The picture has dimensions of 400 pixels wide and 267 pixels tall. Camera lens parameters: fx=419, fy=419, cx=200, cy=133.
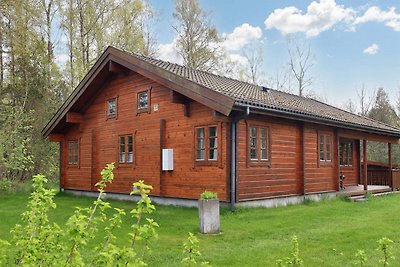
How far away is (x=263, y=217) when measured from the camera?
9992 mm

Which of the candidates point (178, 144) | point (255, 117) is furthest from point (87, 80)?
point (255, 117)

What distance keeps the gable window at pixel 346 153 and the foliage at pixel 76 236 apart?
52.0 ft

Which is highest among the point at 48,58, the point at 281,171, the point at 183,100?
the point at 48,58

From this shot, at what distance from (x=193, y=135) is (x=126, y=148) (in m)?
3.49

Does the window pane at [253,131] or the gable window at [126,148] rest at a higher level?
the window pane at [253,131]

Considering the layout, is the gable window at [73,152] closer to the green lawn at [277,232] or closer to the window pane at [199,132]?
the green lawn at [277,232]

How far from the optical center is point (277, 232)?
8.15m

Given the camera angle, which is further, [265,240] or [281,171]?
[281,171]

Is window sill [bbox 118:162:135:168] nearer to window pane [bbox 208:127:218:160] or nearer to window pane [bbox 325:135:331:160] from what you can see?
window pane [bbox 208:127:218:160]

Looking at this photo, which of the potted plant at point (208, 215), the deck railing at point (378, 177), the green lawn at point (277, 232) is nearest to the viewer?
the green lawn at point (277, 232)

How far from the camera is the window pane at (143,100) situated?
13.5 m

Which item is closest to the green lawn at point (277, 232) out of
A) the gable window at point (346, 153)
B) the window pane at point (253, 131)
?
the window pane at point (253, 131)

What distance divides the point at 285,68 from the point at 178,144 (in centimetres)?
2478

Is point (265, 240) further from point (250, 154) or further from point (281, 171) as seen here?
point (281, 171)
